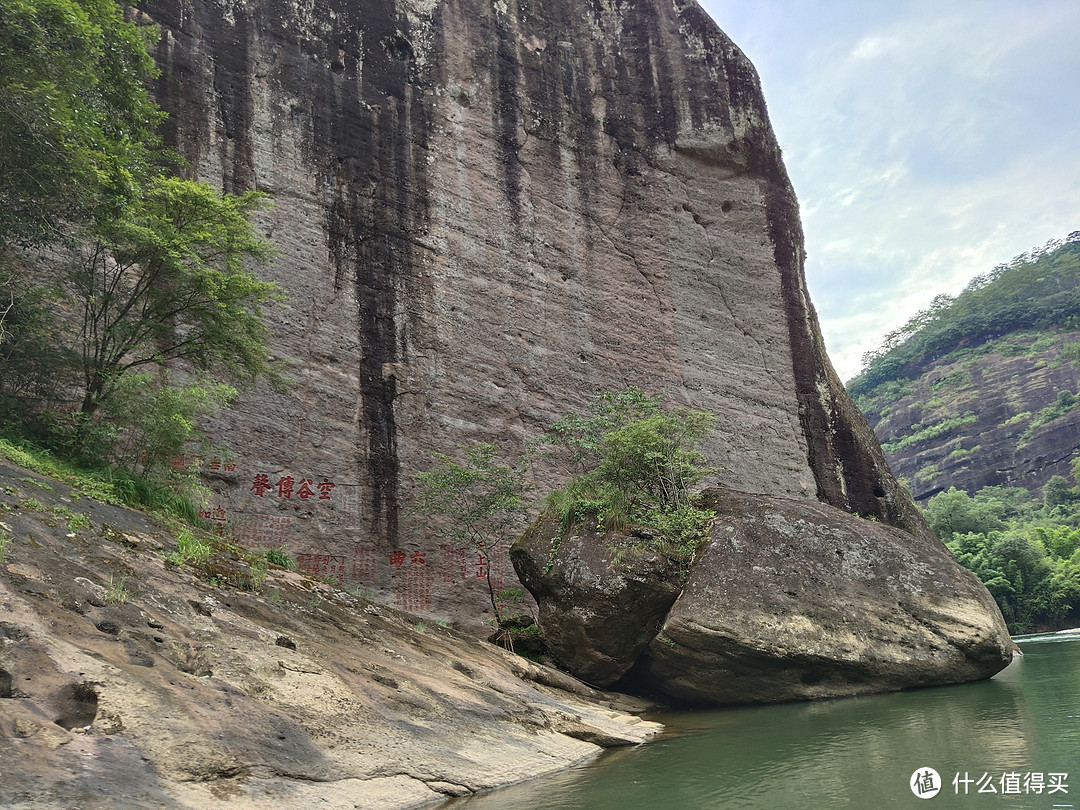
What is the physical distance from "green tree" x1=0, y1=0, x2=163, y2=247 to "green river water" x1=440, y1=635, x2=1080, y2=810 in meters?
6.28

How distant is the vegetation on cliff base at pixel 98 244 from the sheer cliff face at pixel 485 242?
2.64 meters

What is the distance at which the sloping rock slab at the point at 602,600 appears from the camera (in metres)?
9.35

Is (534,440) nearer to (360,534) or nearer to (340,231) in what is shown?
(360,534)

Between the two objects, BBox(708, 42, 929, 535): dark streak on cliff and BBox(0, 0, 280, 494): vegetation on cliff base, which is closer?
BBox(0, 0, 280, 494): vegetation on cliff base

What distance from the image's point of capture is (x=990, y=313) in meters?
58.8

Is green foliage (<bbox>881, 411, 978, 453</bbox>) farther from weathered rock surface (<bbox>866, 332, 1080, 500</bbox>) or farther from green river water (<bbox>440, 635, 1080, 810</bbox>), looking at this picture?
green river water (<bbox>440, 635, 1080, 810</bbox>)

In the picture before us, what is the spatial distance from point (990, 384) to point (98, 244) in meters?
59.1

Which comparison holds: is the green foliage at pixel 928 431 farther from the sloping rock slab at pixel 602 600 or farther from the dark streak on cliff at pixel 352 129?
the sloping rock slab at pixel 602 600

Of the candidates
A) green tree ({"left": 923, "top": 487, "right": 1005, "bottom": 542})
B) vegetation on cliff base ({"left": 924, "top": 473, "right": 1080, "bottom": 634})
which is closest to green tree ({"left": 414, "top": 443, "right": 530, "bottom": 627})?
vegetation on cliff base ({"left": 924, "top": 473, "right": 1080, "bottom": 634})

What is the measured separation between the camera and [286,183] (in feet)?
40.2

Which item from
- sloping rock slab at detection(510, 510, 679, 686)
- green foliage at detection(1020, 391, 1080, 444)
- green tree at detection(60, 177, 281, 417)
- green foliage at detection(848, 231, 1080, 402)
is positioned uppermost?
green foliage at detection(848, 231, 1080, 402)

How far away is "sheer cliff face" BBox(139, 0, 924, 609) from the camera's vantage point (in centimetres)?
1148

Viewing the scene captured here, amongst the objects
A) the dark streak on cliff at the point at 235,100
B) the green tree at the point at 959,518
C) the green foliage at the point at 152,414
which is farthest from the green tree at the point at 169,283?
the green tree at the point at 959,518

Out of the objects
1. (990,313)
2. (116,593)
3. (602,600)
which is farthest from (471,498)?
(990,313)
